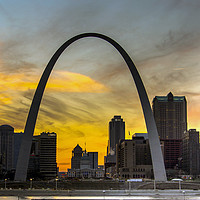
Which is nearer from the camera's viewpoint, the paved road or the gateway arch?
the paved road

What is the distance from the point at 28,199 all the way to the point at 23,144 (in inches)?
1193

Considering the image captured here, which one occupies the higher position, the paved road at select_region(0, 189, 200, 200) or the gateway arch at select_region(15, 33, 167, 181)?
the gateway arch at select_region(15, 33, 167, 181)

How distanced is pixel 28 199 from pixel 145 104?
34640 mm

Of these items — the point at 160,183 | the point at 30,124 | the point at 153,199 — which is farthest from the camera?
the point at 30,124

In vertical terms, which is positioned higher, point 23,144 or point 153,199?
point 23,144

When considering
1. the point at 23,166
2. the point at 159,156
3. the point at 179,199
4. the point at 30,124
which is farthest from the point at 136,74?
the point at 179,199

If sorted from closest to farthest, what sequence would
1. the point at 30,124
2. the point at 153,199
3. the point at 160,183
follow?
1. the point at 153,199
2. the point at 160,183
3. the point at 30,124

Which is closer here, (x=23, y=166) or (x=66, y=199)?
(x=66, y=199)

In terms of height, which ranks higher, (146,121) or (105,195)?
(146,121)

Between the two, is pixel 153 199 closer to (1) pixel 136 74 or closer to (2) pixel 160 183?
(2) pixel 160 183

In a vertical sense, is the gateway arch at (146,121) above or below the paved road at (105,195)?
above

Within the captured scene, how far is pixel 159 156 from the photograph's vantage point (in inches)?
2874

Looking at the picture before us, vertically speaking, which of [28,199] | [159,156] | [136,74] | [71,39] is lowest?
[28,199]

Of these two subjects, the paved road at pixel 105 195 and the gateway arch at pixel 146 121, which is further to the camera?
the gateway arch at pixel 146 121
